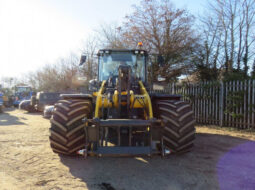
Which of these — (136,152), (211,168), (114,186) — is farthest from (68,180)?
(211,168)

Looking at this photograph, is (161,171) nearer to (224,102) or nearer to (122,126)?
(122,126)

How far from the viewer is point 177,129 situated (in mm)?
4367

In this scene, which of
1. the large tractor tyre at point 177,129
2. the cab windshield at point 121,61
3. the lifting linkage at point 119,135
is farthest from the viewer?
the cab windshield at point 121,61

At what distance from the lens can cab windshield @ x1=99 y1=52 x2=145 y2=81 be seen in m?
6.07

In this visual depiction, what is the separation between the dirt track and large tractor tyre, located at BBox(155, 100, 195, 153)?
432 millimetres

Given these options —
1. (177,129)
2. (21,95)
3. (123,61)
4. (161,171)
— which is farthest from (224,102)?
(21,95)

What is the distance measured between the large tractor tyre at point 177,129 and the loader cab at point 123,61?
1.84 metres

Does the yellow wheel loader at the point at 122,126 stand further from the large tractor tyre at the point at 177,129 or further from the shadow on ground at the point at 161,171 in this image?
the shadow on ground at the point at 161,171

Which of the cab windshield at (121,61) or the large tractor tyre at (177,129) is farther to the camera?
the cab windshield at (121,61)

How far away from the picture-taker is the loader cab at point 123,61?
6.07 meters

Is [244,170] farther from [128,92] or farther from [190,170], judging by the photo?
[128,92]

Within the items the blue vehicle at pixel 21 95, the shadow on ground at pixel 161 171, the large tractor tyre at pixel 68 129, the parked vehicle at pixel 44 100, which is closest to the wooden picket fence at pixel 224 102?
the shadow on ground at pixel 161 171

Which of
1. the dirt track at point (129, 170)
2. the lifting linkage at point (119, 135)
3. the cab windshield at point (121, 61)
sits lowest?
the dirt track at point (129, 170)

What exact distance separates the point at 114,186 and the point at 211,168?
1985mm
